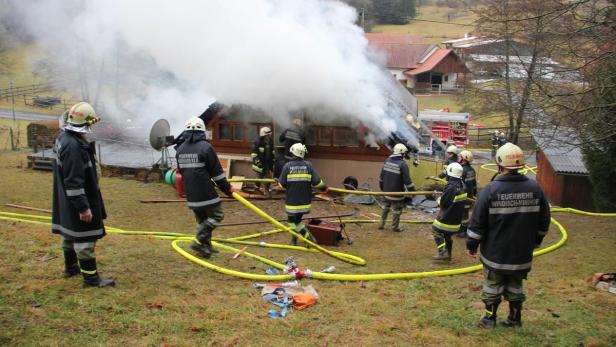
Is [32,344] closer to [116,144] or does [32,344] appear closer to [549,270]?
[549,270]

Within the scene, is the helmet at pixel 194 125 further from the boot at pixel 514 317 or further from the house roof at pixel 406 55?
the house roof at pixel 406 55

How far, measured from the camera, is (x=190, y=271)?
6.16 metres

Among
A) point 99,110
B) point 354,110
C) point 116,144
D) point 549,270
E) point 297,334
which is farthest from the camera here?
point 99,110

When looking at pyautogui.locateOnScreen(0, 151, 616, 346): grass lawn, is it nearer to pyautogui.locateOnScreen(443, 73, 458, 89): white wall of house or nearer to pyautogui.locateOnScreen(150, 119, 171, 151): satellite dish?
pyautogui.locateOnScreen(150, 119, 171, 151): satellite dish

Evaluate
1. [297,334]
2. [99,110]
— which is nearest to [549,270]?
[297,334]

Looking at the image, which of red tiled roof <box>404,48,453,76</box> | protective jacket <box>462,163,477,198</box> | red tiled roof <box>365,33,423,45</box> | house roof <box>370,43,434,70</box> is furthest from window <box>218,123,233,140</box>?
house roof <box>370,43,434,70</box>

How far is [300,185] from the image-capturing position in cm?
872

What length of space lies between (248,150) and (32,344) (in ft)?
35.8

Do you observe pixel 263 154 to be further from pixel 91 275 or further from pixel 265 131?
pixel 91 275

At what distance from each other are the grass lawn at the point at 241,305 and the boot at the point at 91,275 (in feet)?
0.37

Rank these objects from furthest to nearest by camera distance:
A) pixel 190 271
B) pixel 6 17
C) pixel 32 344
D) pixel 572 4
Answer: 1. pixel 6 17
2. pixel 572 4
3. pixel 190 271
4. pixel 32 344

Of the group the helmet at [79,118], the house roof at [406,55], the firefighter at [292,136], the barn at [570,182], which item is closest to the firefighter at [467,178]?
the firefighter at [292,136]

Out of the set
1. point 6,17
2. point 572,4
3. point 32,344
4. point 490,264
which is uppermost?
point 6,17

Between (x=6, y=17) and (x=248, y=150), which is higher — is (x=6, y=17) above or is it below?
above
